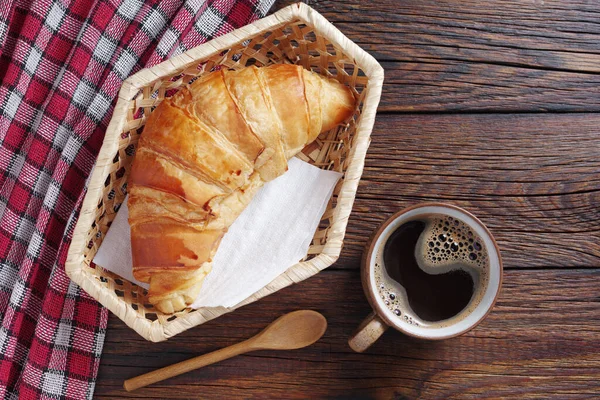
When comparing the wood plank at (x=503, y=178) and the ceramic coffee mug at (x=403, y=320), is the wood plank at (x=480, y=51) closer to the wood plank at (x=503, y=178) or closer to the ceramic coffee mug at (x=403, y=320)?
the wood plank at (x=503, y=178)

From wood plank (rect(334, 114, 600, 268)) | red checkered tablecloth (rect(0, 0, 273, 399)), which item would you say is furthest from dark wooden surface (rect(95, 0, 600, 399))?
red checkered tablecloth (rect(0, 0, 273, 399))

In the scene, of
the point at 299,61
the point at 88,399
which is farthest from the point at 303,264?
the point at 88,399

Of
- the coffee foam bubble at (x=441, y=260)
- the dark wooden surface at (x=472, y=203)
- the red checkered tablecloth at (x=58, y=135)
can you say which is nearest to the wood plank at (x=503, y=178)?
the dark wooden surface at (x=472, y=203)

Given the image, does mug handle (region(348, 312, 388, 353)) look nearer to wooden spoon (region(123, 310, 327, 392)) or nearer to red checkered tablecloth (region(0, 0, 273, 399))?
wooden spoon (region(123, 310, 327, 392))

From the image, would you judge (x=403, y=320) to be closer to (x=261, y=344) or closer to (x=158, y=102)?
(x=261, y=344)

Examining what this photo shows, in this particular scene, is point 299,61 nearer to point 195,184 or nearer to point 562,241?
point 195,184

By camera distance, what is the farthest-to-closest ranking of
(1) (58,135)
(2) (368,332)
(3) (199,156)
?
(1) (58,135)
(2) (368,332)
(3) (199,156)

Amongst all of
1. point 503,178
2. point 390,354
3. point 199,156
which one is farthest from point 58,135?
point 503,178
